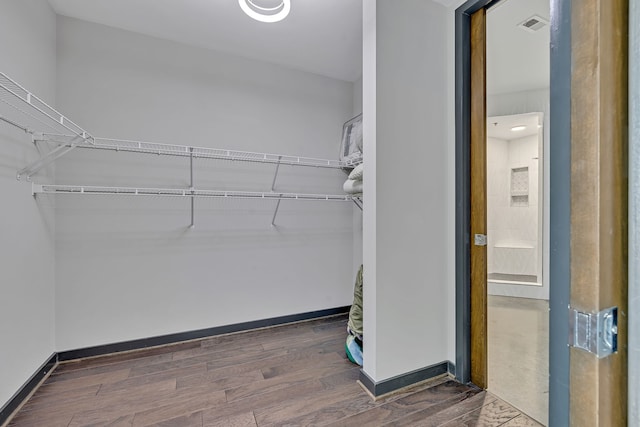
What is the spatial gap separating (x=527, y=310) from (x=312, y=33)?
303 centimetres

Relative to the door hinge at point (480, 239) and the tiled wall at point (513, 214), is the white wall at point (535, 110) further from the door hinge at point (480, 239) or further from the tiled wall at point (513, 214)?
the door hinge at point (480, 239)

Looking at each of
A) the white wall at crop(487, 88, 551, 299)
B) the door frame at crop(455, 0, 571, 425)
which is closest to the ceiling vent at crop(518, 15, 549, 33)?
the white wall at crop(487, 88, 551, 299)

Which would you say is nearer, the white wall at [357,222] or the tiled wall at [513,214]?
the tiled wall at [513,214]

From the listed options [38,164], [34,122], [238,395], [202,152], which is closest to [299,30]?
[202,152]

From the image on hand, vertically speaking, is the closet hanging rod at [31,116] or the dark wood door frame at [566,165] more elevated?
the closet hanging rod at [31,116]

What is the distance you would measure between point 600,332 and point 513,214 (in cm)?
211

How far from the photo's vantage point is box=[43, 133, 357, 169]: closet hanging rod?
1.94m

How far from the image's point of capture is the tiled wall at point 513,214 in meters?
2.11

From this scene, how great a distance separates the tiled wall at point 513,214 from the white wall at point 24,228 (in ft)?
9.85

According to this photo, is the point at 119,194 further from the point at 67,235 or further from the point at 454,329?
the point at 454,329

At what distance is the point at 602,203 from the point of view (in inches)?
19.3

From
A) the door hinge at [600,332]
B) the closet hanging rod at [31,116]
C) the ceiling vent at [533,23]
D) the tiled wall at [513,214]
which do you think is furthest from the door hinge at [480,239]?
the closet hanging rod at [31,116]

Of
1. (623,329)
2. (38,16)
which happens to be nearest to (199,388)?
(623,329)

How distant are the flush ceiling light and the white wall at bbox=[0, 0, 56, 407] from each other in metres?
1.26
